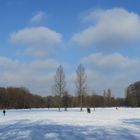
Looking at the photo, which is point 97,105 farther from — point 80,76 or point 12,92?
point 80,76

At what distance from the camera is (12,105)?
137250 mm

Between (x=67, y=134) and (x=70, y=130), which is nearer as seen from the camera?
(x=67, y=134)

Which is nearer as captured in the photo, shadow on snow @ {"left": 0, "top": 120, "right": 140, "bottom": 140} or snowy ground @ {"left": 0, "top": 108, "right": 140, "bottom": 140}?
shadow on snow @ {"left": 0, "top": 120, "right": 140, "bottom": 140}

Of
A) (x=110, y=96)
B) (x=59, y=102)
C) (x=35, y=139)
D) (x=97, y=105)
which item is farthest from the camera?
(x=110, y=96)

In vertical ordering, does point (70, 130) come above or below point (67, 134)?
above

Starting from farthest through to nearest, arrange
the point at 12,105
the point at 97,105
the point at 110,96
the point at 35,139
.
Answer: the point at 110,96 → the point at 97,105 → the point at 12,105 → the point at 35,139

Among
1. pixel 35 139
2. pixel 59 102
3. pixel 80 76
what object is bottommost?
pixel 35 139

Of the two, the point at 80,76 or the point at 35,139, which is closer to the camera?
the point at 35,139

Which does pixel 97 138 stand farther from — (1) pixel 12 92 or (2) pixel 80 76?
(1) pixel 12 92

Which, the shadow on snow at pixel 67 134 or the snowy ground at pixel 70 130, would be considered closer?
the shadow on snow at pixel 67 134

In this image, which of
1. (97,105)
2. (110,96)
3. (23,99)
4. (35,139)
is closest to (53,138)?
(35,139)

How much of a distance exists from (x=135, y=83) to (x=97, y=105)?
1868 cm

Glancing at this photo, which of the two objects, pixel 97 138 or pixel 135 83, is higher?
pixel 135 83

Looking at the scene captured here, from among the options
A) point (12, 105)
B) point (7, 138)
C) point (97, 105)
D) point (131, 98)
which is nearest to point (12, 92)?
point (12, 105)
